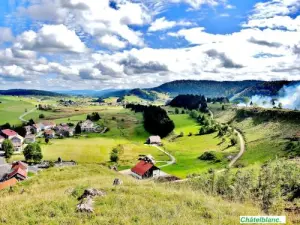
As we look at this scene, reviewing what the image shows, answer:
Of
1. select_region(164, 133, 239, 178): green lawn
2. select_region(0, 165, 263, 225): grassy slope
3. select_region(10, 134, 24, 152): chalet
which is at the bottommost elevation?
select_region(10, 134, 24, 152): chalet

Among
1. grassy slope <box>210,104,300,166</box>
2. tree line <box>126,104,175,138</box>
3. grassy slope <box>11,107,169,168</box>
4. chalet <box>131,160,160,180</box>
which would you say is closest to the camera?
chalet <box>131,160,160,180</box>

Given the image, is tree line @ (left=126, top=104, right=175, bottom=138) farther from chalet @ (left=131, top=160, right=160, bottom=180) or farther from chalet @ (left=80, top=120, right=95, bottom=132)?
chalet @ (left=131, top=160, right=160, bottom=180)

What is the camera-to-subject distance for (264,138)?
130 meters

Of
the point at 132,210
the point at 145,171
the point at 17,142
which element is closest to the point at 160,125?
the point at 17,142

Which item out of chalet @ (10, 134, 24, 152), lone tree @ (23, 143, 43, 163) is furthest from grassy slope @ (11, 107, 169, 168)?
chalet @ (10, 134, 24, 152)

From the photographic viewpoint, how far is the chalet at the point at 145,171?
3563 inches

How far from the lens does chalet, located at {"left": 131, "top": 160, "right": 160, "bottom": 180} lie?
90.5 meters

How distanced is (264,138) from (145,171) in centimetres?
6196

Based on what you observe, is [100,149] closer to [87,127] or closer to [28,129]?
[87,127]

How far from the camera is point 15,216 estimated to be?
20656mm

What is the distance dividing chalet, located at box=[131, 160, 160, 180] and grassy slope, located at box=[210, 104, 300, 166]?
26630mm

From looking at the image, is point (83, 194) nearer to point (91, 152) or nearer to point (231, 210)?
point (231, 210)

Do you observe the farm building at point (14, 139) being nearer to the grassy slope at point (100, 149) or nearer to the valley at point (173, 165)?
the valley at point (173, 165)

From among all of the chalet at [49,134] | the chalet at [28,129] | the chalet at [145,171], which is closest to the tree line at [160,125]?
the chalet at [49,134]
